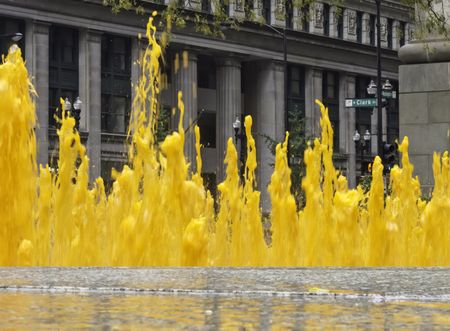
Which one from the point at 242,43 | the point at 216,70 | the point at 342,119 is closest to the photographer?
the point at 242,43

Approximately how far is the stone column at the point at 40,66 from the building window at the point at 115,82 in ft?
18.5

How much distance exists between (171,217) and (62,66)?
57523mm

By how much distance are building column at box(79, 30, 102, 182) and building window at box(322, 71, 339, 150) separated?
76.8 ft

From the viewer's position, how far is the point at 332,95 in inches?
3472

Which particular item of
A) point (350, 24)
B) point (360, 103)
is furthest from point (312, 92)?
point (360, 103)

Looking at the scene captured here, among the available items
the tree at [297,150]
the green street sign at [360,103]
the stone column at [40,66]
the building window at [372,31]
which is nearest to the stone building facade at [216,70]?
the stone column at [40,66]

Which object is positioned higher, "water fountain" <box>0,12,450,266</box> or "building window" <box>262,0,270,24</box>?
"building window" <box>262,0,270,24</box>

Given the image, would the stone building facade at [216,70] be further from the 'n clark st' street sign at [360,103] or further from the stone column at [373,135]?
the 'n clark st' street sign at [360,103]

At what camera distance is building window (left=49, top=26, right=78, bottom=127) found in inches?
2616

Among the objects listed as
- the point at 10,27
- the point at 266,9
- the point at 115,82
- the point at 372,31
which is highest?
the point at 266,9

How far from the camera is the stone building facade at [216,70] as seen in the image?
65.7 metres

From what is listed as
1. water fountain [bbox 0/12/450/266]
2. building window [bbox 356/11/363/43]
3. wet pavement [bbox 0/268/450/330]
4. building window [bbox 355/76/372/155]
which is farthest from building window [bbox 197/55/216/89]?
wet pavement [bbox 0/268/450/330]

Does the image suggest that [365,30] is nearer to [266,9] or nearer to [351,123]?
[351,123]

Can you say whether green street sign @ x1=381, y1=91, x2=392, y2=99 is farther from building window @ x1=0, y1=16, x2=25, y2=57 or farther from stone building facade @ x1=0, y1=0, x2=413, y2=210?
building window @ x1=0, y1=16, x2=25, y2=57
